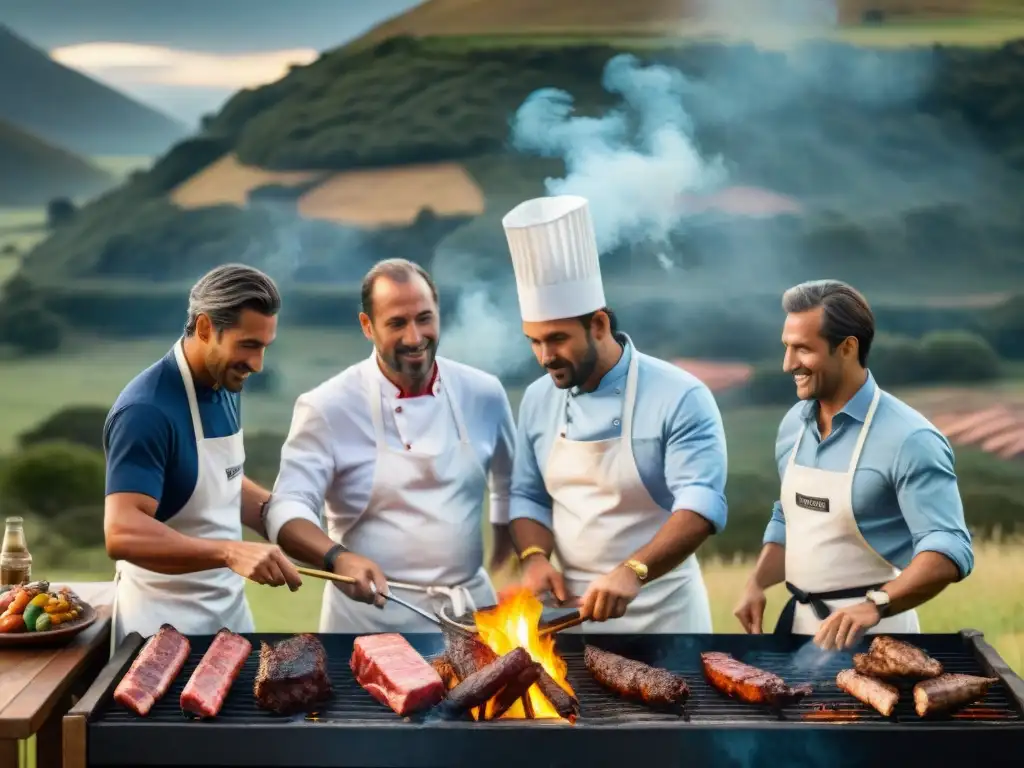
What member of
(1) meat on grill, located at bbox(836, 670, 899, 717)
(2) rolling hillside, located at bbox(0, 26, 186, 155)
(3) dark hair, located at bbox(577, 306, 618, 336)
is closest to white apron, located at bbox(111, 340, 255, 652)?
(3) dark hair, located at bbox(577, 306, 618, 336)

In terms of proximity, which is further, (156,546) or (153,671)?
(156,546)

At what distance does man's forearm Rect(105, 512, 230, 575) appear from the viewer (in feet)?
11.6

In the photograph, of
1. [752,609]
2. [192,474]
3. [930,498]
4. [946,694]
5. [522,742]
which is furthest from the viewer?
[752,609]

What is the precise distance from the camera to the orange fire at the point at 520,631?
349 cm

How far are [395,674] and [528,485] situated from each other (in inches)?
45.2

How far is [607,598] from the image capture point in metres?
3.57

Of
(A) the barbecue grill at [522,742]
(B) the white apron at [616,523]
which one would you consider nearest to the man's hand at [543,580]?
(B) the white apron at [616,523]

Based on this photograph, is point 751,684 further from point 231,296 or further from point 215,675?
point 231,296

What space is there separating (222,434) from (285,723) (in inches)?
45.1

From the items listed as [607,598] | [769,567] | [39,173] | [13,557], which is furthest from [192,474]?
[39,173]

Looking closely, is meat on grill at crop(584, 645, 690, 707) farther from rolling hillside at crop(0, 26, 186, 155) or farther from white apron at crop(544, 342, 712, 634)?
rolling hillside at crop(0, 26, 186, 155)

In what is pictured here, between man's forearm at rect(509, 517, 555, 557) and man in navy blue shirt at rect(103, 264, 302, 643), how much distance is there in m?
0.90

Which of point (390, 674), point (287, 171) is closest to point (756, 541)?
point (287, 171)

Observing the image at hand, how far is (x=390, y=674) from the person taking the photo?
10.6 ft
